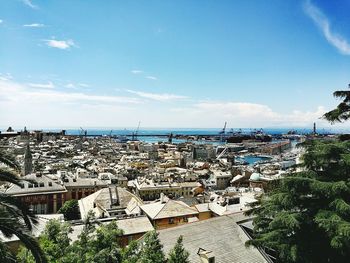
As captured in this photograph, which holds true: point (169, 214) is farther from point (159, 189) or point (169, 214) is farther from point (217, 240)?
point (159, 189)

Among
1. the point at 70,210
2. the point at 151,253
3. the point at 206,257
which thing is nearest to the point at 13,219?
the point at 151,253

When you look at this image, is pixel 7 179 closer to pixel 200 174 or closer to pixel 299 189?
pixel 299 189

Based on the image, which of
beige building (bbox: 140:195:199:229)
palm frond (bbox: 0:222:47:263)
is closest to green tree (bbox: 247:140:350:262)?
palm frond (bbox: 0:222:47:263)

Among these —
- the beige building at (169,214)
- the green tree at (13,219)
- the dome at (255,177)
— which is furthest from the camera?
the dome at (255,177)

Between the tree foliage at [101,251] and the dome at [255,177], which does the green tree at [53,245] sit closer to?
the tree foliage at [101,251]

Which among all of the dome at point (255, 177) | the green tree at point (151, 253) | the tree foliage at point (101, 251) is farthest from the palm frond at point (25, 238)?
the dome at point (255, 177)

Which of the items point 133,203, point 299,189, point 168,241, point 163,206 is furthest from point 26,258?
point 133,203
